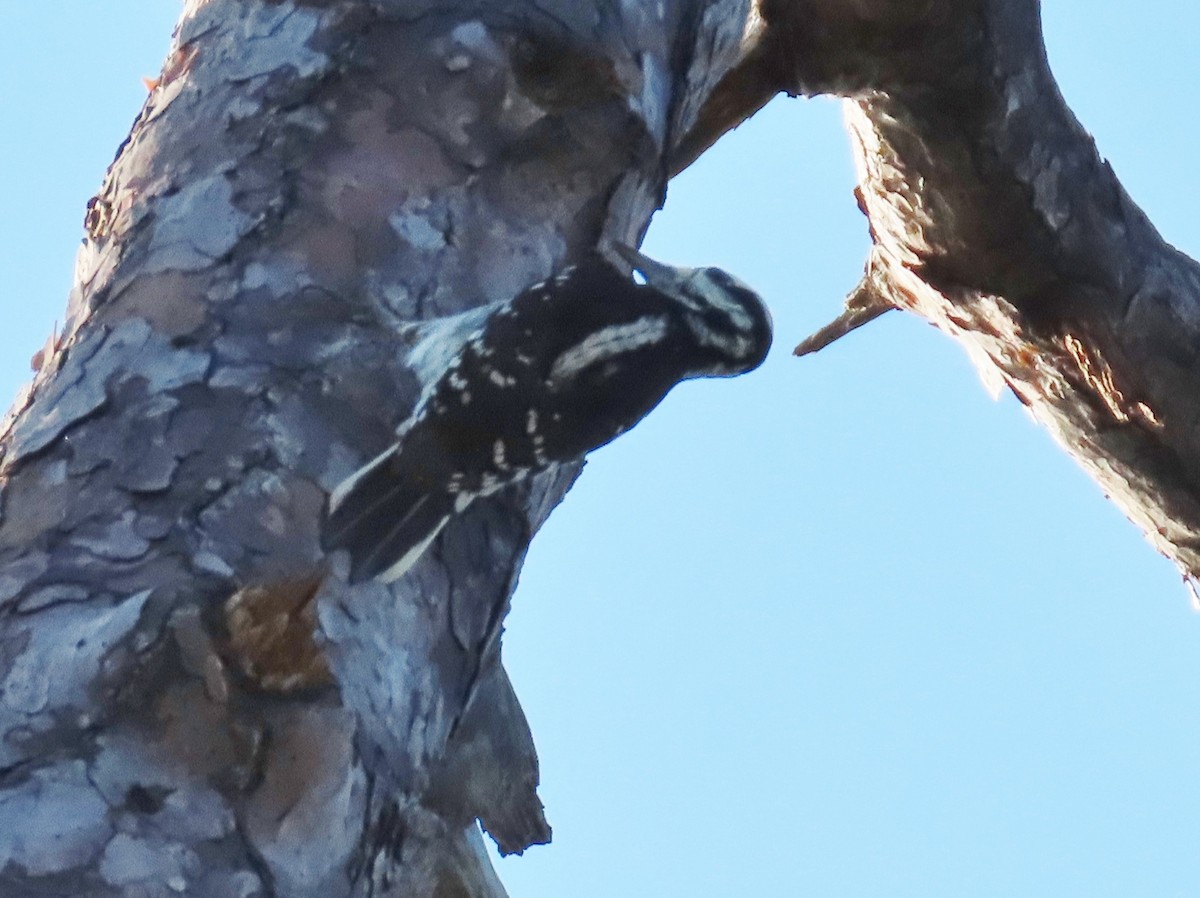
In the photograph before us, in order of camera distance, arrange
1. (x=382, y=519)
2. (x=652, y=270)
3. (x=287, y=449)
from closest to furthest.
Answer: (x=382, y=519) → (x=287, y=449) → (x=652, y=270)

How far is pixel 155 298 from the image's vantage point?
2139 millimetres

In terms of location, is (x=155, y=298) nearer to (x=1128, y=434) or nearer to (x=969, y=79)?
(x=969, y=79)

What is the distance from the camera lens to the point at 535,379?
283 centimetres

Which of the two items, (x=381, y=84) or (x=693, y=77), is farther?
(x=693, y=77)

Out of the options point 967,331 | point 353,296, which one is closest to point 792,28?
point 967,331

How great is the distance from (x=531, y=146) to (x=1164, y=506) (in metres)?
2.28

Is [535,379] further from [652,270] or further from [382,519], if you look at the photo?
[382,519]

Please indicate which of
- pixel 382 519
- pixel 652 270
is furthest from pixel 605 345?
pixel 382 519

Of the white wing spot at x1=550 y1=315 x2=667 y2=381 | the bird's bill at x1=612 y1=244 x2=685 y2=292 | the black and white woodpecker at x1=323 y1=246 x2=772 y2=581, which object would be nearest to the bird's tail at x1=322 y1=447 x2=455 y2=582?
the black and white woodpecker at x1=323 y1=246 x2=772 y2=581

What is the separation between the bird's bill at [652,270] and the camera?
2.89 metres

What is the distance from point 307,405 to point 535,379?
83 cm

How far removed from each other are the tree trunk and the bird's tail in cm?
3

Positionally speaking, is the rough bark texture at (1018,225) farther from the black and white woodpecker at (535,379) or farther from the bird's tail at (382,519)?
the bird's tail at (382,519)

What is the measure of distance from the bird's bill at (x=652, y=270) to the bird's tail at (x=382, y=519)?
80 centimetres
